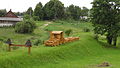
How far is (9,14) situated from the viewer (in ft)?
199

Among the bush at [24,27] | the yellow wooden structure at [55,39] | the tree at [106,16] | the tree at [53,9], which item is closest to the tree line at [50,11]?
the tree at [53,9]

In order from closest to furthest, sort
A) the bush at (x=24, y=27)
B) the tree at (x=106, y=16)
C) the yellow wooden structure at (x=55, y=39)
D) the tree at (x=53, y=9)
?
the yellow wooden structure at (x=55, y=39) → the tree at (x=106, y=16) → the bush at (x=24, y=27) → the tree at (x=53, y=9)

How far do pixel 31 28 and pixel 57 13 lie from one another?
116ft

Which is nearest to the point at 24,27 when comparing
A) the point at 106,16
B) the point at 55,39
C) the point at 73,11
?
the point at 106,16

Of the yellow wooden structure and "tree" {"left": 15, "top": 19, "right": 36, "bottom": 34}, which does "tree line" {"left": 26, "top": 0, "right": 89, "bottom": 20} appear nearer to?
"tree" {"left": 15, "top": 19, "right": 36, "bottom": 34}

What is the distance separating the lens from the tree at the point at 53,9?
79688 millimetres

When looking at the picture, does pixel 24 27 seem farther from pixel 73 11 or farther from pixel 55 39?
pixel 73 11

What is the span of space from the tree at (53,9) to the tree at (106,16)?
1815 inches

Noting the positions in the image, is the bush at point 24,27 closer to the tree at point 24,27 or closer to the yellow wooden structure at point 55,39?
the tree at point 24,27

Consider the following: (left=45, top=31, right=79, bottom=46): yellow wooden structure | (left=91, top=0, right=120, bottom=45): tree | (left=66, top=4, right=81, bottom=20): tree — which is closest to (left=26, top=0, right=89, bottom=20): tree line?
(left=66, top=4, right=81, bottom=20): tree

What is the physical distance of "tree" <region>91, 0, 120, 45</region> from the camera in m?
32.7

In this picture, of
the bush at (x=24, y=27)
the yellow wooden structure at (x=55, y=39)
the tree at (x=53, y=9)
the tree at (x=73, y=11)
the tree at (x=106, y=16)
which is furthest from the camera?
the tree at (x=73, y=11)

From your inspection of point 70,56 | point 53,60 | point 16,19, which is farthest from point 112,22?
point 16,19

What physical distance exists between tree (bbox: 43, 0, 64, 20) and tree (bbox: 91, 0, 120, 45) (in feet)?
151
